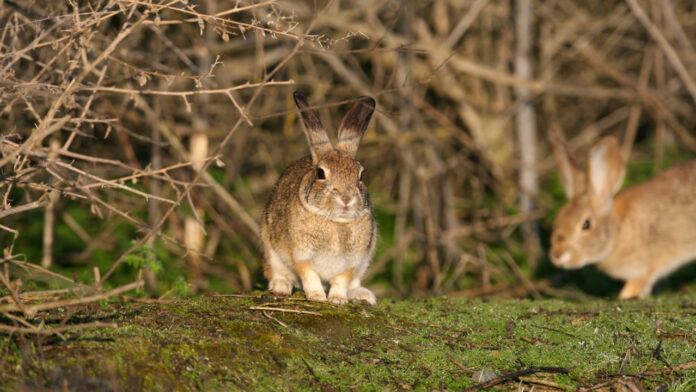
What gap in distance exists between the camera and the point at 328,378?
3500 millimetres

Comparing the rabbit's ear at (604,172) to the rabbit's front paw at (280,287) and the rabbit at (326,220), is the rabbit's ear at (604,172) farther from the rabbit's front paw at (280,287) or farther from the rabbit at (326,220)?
the rabbit's front paw at (280,287)

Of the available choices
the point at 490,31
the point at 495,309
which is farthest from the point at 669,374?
the point at 490,31

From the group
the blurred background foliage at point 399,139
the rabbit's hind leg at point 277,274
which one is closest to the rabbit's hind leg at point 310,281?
the rabbit's hind leg at point 277,274

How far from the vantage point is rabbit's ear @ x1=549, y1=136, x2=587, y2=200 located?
8375mm

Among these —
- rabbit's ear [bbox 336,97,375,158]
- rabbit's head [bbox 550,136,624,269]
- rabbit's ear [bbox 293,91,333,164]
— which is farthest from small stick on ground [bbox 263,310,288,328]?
rabbit's head [bbox 550,136,624,269]

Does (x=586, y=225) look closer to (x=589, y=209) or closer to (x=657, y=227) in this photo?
(x=589, y=209)

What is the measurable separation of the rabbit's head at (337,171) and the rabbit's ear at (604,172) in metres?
3.96

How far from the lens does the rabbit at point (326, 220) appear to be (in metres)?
A: 4.76

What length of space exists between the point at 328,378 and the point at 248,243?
5.64 m

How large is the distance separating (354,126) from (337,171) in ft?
1.77

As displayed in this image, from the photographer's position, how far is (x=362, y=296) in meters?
5.11

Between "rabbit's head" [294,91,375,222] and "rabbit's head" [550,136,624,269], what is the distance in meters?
3.76

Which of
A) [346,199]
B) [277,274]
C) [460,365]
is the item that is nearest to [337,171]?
[346,199]

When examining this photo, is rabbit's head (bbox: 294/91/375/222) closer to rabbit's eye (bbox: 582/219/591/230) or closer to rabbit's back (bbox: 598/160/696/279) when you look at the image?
rabbit's eye (bbox: 582/219/591/230)
